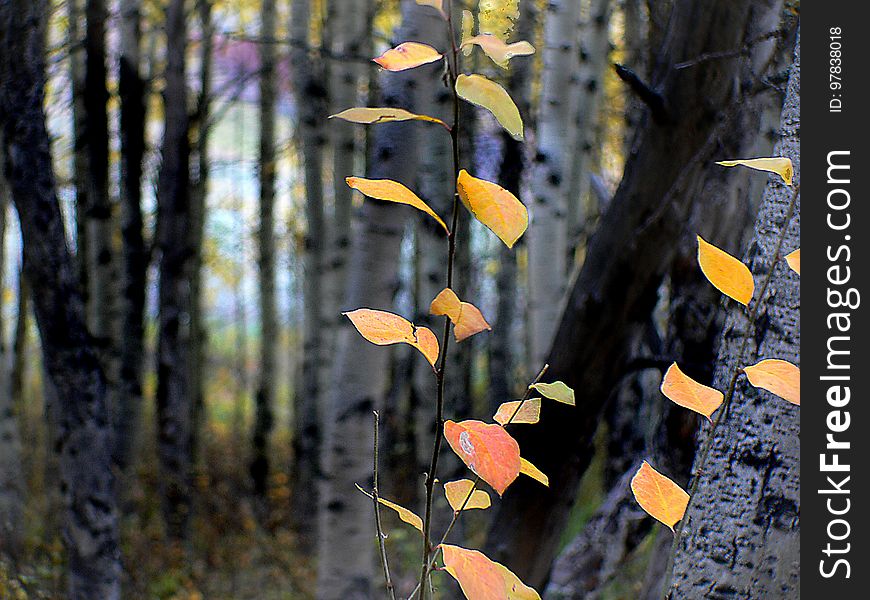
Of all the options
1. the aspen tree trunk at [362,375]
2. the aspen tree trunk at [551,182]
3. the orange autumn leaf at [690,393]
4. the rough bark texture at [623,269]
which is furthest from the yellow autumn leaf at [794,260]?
the aspen tree trunk at [551,182]

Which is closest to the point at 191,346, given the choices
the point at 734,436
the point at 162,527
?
the point at 162,527

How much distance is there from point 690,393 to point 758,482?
0.16 meters

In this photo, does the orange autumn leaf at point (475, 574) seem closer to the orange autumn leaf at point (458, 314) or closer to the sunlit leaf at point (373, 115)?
the orange autumn leaf at point (458, 314)

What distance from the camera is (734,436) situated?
968mm

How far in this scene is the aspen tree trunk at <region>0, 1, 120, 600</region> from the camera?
2.36 metres

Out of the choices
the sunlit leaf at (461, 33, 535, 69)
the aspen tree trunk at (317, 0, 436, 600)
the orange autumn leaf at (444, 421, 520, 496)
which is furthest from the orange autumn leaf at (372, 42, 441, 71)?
the aspen tree trunk at (317, 0, 436, 600)

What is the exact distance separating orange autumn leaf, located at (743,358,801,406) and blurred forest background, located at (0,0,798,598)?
174 mm

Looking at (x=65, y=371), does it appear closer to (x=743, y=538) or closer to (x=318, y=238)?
(x=743, y=538)

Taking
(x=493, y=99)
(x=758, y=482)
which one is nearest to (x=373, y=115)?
(x=493, y=99)

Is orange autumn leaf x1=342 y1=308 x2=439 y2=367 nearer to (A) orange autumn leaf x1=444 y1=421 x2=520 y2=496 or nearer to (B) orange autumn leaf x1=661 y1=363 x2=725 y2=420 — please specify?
(A) orange autumn leaf x1=444 y1=421 x2=520 y2=496

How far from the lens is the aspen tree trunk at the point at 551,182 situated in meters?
4.03

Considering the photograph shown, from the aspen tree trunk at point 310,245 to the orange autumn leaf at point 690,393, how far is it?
456 cm

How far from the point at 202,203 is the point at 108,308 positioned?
119 cm

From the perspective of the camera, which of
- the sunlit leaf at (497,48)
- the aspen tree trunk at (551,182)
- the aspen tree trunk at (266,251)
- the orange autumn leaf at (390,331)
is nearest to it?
the sunlit leaf at (497,48)
